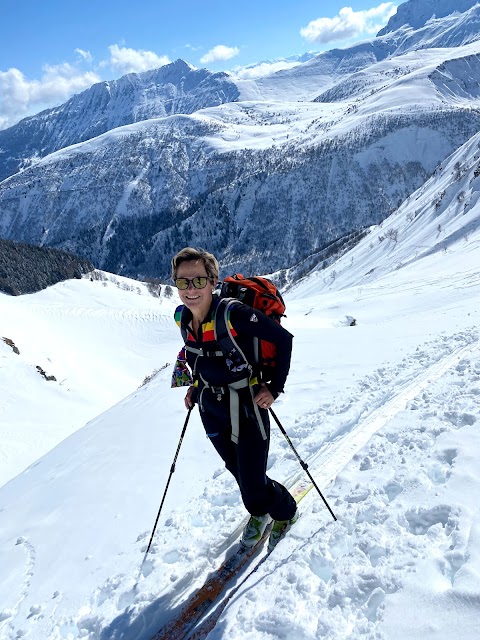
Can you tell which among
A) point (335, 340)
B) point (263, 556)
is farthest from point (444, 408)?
point (335, 340)

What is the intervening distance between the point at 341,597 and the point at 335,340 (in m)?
13.5

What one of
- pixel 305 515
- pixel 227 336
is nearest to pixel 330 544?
pixel 305 515

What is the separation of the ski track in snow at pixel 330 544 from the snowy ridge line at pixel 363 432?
0.02 metres

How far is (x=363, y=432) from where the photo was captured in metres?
7.84

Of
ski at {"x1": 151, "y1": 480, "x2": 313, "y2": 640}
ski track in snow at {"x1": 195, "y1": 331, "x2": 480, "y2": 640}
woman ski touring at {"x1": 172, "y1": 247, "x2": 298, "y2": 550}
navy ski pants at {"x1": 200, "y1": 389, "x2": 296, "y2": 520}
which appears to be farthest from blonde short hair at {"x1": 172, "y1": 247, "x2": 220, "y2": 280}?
ski at {"x1": 151, "y1": 480, "x2": 313, "y2": 640}

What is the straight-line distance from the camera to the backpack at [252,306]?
15.0 ft

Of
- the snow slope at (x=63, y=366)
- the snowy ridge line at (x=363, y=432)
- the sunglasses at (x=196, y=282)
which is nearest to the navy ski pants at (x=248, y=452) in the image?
the sunglasses at (x=196, y=282)

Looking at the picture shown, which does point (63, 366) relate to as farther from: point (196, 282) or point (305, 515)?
point (196, 282)

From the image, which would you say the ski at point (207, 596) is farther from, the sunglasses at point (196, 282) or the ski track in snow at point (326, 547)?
the sunglasses at point (196, 282)

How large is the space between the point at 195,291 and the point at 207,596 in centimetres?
352

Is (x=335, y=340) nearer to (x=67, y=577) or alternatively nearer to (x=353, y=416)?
A: (x=353, y=416)

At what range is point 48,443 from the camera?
85.7ft

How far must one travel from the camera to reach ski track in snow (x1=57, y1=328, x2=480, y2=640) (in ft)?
14.0

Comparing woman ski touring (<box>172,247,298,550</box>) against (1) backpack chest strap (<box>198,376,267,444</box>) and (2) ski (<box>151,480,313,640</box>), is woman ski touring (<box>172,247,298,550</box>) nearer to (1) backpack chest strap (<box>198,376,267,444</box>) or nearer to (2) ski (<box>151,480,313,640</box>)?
(1) backpack chest strap (<box>198,376,267,444</box>)
